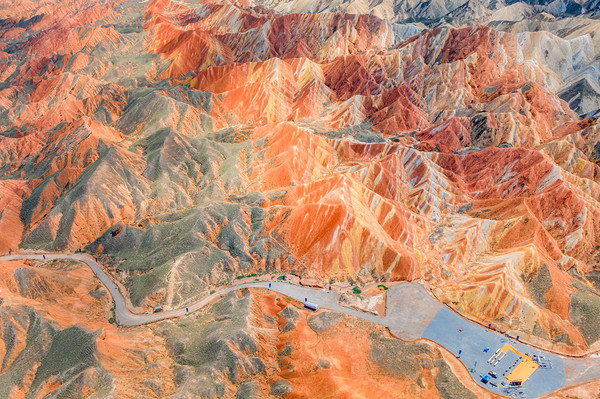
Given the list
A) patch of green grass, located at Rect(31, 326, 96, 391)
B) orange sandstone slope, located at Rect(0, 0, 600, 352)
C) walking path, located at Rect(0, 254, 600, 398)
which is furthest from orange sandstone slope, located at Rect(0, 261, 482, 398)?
orange sandstone slope, located at Rect(0, 0, 600, 352)

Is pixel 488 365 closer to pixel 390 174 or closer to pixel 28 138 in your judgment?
pixel 390 174

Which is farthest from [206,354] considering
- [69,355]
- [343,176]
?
[343,176]

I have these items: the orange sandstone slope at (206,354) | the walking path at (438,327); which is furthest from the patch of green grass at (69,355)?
the walking path at (438,327)

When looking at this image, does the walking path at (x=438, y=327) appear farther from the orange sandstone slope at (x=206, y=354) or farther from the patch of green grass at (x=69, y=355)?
the patch of green grass at (x=69, y=355)

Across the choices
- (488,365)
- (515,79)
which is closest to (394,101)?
→ (515,79)

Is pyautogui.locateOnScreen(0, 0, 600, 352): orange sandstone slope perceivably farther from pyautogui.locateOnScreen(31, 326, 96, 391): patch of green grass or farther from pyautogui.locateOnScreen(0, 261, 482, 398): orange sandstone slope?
pyautogui.locateOnScreen(31, 326, 96, 391): patch of green grass

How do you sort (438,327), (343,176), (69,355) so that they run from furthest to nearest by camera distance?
(343,176)
(438,327)
(69,355)

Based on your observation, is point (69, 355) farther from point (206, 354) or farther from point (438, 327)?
point (438, 327)

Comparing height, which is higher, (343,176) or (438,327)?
(343,176)
